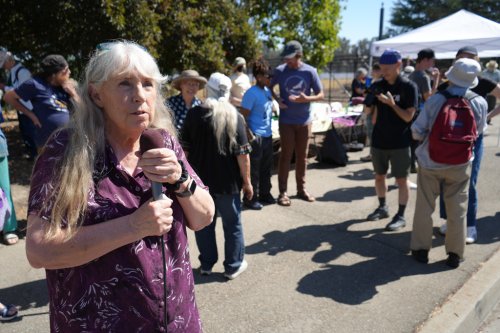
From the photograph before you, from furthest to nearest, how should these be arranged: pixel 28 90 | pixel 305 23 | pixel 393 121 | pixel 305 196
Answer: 1. pixel 305 23
2. pixel 305 196
3. pixel 393 121
4. pixel 28 90

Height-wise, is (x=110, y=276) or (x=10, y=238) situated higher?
(x=110, y=276)

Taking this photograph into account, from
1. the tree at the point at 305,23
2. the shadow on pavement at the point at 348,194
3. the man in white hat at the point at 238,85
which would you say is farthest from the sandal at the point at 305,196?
the tree at the point at 305,23

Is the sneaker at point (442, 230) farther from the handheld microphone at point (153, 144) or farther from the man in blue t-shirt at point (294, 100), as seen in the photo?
the handheld microphone at point (153, 144)

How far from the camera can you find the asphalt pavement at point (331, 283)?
3.07 m

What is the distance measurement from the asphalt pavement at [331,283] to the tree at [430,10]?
117ft

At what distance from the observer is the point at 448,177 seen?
376 centimetres

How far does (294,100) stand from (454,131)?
2.33 meters

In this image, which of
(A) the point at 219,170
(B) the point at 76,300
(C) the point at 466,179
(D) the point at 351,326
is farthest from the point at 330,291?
(B) the point at 76,300

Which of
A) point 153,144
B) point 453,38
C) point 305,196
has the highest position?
point 453,38

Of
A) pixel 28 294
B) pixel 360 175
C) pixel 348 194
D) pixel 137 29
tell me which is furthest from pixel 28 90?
pixel 360 175

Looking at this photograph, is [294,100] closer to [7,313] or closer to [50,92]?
[50,92]

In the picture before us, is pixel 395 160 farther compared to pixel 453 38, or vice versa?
pixel 453 38

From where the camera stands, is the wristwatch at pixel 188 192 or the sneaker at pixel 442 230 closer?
the wristwatch at pixel 188 192

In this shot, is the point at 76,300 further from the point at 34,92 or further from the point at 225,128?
the point at 34,92
